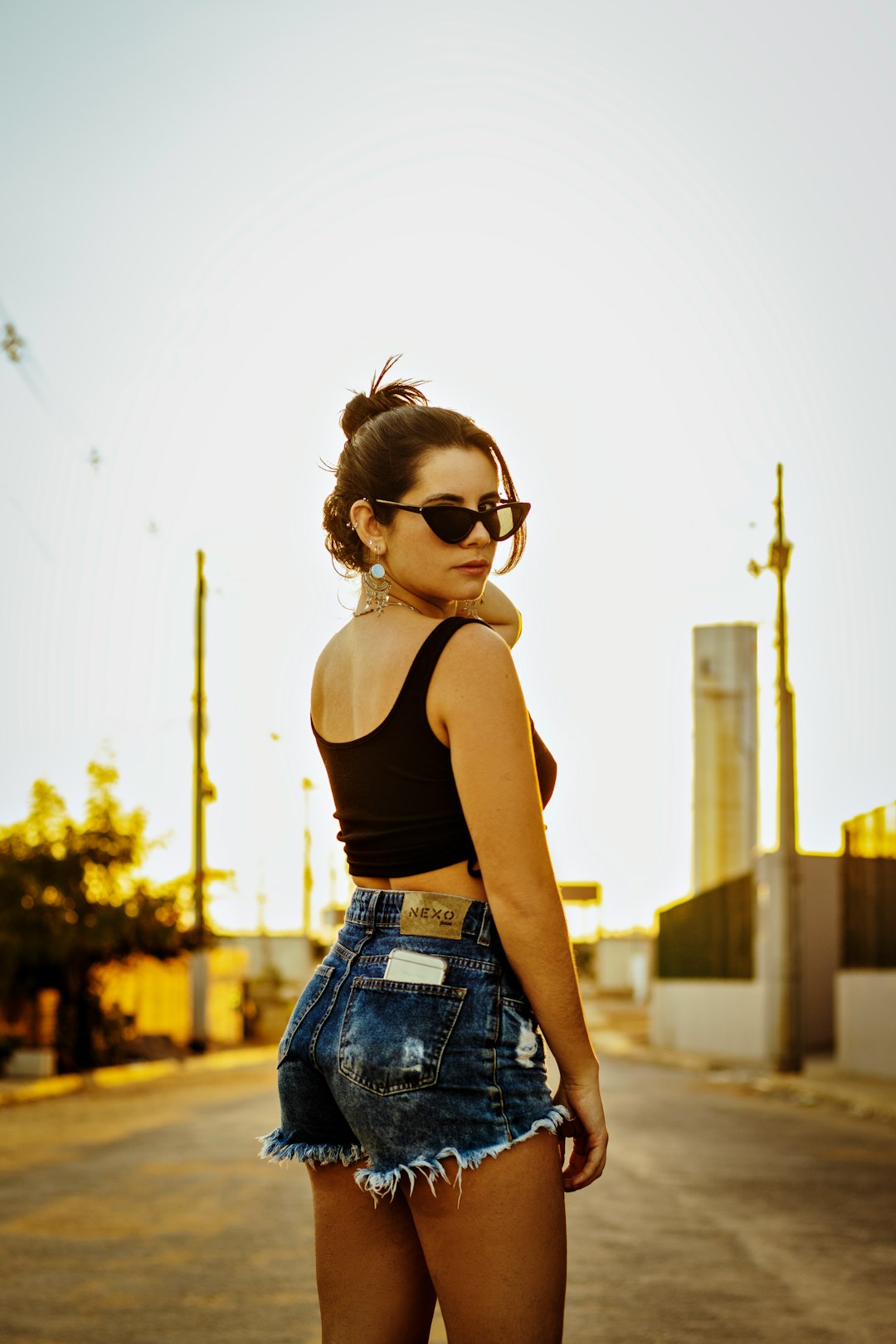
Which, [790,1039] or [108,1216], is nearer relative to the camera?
[108,1216]

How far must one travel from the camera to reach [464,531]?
95.0 inches

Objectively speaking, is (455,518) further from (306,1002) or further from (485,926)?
(306,1002)

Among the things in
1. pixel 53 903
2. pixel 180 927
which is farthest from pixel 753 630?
pixel 53 903

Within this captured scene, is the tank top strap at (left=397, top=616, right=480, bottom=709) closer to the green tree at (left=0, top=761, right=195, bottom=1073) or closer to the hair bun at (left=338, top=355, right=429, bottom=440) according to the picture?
the hair bun at (left=338, top=355, right=429, bottom=440)

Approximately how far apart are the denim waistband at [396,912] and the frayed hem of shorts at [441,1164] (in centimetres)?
24

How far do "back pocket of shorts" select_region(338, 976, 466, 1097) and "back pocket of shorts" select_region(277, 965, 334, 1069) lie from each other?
0.10 meters

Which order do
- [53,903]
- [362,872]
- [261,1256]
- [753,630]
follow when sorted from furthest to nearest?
[753,630], [53,903], [261,1256], [362,872]

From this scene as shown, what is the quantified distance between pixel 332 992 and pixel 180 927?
24.2 meters

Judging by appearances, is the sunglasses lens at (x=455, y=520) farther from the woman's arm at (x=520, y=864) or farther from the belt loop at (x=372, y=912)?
the belt loop at (x=372, y=912)

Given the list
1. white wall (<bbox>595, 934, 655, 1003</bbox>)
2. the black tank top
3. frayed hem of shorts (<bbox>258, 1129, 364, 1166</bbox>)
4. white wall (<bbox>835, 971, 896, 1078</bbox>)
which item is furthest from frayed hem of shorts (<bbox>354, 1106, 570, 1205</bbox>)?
white wall (<bbox>595, 934, 655, 1003</bbox>)

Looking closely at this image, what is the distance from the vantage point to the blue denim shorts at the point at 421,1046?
81.7 inches

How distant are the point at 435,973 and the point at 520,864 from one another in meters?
0.18

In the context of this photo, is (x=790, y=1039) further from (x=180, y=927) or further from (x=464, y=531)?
(x=464, y=531)

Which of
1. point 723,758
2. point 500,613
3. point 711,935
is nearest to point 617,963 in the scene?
point 723,758
